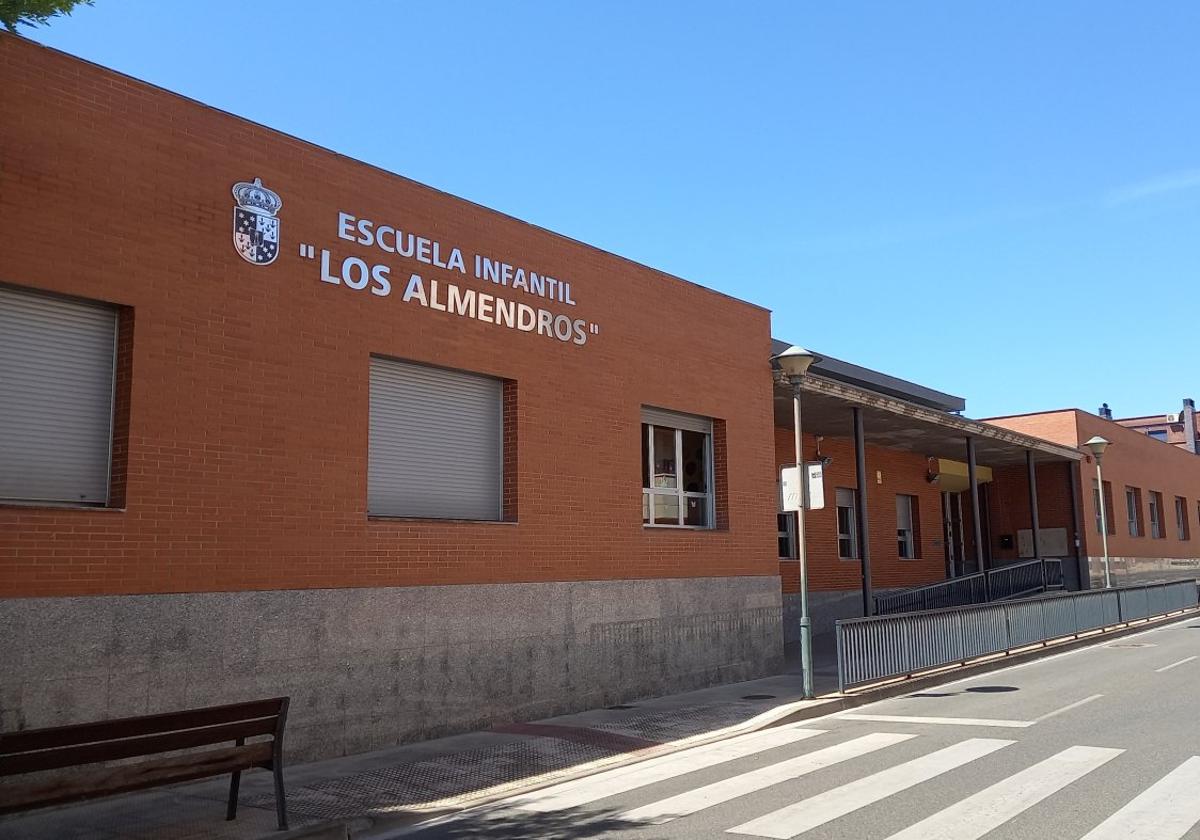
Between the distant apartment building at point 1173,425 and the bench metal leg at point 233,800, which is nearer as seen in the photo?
the bench metal leg at point 233,800

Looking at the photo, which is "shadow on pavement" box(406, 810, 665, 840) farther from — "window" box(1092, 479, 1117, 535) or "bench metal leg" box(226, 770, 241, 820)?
"window" box(1092, 479, 1117, 535)

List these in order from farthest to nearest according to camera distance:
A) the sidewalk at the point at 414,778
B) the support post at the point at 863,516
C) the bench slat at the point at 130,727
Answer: the support post at the point at 863,516 → the sidewalk at the point at 414,778 → the bench slat at the point at 130,727

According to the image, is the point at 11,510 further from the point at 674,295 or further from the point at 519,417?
the point at 674,295

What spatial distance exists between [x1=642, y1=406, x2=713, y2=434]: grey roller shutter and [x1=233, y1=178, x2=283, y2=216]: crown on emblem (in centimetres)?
667

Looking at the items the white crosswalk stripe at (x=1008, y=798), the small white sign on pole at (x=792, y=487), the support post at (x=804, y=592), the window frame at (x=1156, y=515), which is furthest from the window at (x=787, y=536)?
the window frame at (x=1156, y=515)

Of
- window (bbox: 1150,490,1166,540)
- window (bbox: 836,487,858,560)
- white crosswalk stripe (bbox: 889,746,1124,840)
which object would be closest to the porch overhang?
window (bbox: 836,487,858,560)

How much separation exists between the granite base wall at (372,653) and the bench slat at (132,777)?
1961 mm

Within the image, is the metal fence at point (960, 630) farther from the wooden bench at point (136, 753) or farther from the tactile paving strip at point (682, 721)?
the wooden bench at point (136, 753)

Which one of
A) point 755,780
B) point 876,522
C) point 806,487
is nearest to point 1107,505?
point 876,522

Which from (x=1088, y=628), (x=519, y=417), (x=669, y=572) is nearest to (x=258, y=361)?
(x=519, y=417)

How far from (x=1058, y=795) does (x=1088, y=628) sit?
625 inches

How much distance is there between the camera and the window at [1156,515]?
4056 cm

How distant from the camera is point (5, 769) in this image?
580 centimetres

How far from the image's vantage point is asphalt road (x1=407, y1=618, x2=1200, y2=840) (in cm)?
659
